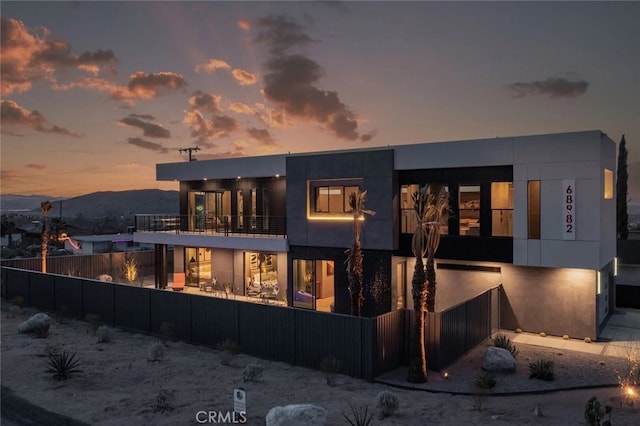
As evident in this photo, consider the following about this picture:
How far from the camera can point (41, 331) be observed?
17.7m

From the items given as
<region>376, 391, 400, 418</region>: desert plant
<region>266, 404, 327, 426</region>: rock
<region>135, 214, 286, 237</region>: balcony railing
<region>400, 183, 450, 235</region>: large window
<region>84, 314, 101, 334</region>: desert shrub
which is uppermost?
<region>400, 183, 450, 235</region>: large window

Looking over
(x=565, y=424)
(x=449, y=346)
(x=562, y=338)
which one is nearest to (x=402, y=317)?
(x=449, y=346)

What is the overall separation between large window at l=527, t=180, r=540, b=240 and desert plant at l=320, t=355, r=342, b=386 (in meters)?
8.85

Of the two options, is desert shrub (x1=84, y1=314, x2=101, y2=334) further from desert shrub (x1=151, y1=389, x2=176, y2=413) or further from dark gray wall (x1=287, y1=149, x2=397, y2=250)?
desert shrub (x1=151, y1=389, x2=176, y2=413)

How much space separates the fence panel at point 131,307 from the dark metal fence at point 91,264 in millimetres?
10458

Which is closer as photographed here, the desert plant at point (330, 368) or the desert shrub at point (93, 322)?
the desert plant at point (330, 368)

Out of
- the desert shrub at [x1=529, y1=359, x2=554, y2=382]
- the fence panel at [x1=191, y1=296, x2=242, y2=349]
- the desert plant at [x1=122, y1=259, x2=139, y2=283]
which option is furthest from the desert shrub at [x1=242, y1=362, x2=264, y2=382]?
the desert plant at [x1=122, y1=259, x2=139, y2=283]

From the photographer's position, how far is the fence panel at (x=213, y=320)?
51.6 ft

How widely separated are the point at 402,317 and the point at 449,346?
1708 mm

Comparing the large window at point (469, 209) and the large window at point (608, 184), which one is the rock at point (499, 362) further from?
the large window at point (608, 184)

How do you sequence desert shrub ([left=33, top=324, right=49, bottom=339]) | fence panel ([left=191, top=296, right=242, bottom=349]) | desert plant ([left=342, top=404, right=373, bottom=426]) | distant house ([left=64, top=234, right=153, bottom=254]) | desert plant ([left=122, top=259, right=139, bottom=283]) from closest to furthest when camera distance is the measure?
desert plant ([left=342, top=404, right=373, bottom=426]), fence panel ([left=191, top=296, right=242, bottom=349]), desert shrub ([left=33, top=324, right=49, bottom=339]), desert plant ([left=122, top=259, right=139, bottom=283]), distant house ([left=64, top=234, right=153, bottom=254])

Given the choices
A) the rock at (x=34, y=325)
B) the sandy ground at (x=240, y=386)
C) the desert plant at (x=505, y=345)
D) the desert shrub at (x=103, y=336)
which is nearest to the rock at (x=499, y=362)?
the sandy ground at (x=240, y=386)

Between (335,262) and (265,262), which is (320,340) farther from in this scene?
(265,262)
